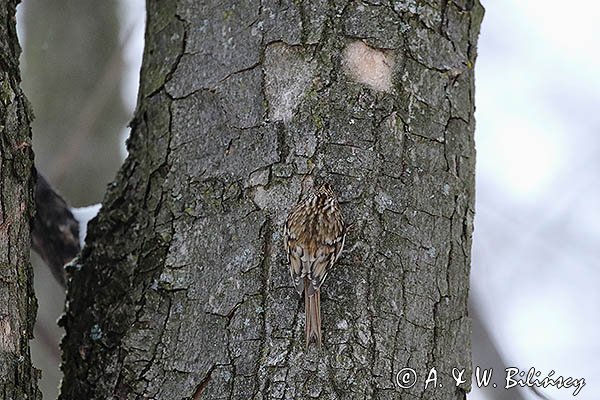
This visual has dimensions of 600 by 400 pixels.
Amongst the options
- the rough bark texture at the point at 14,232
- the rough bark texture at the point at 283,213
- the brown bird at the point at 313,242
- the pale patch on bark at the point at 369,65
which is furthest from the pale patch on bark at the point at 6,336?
the pale patch on bark at the point at 369,65

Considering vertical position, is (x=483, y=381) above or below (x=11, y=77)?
below

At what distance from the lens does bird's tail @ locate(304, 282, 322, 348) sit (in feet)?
6.67

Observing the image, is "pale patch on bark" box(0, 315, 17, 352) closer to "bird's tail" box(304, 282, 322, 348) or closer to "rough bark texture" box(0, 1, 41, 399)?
"rough bark texture" box(0, 1, 41, 399)

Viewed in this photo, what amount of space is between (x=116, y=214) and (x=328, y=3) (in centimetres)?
80

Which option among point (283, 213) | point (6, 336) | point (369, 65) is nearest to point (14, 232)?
point (6, 336)

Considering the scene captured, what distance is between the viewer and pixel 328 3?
7.58ft

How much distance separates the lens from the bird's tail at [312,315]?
203 centimetres

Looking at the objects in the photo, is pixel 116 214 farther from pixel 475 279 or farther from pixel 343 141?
pixel 475 279

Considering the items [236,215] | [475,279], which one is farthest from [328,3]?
[475,279]

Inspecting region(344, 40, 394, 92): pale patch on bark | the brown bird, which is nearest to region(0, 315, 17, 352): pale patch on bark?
the brown bird

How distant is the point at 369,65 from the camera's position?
228 cm

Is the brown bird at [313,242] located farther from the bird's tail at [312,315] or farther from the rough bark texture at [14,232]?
the rough bark texture at [14,232]

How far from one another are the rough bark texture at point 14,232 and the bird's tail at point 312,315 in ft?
2.08

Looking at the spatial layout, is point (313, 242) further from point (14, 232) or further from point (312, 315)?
point (14, 232)
